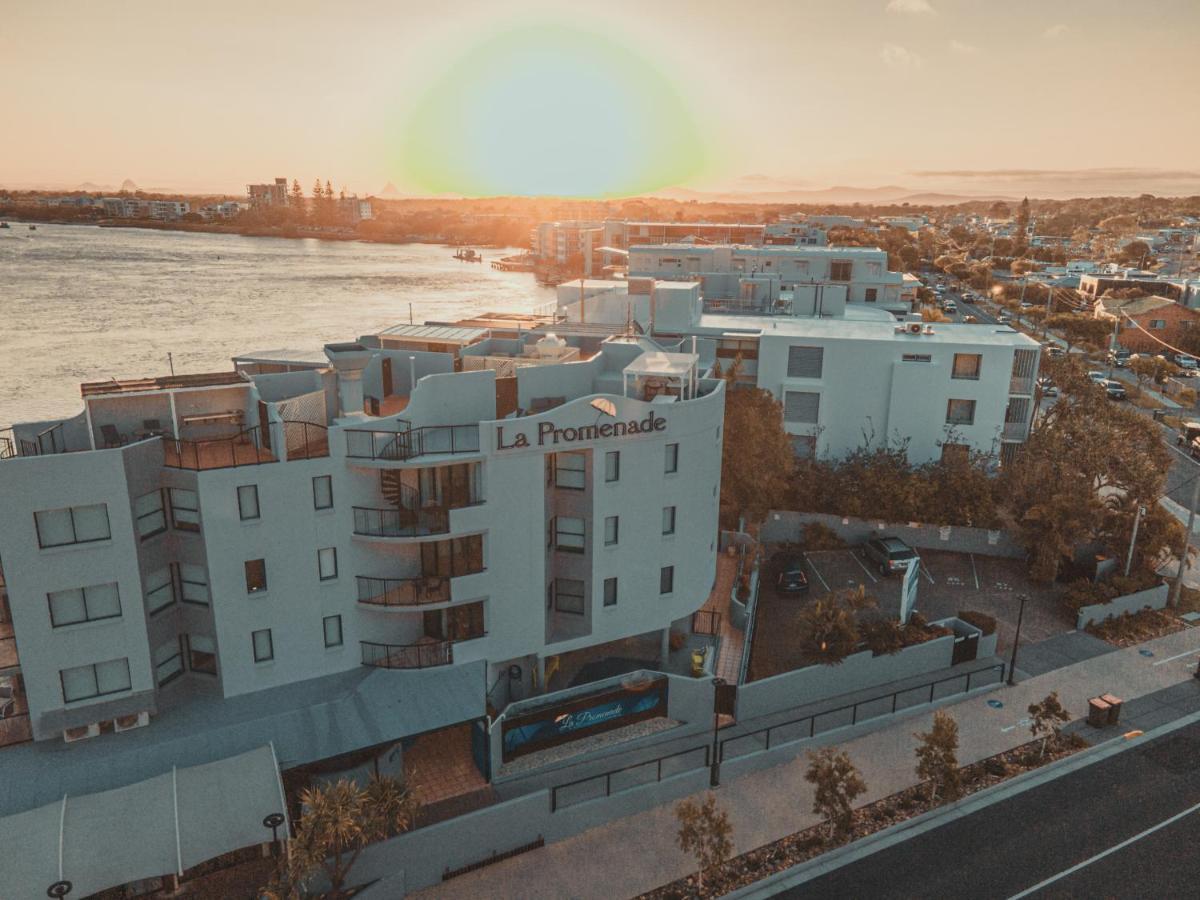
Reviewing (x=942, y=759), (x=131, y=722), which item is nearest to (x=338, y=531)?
(x=131, y=722)

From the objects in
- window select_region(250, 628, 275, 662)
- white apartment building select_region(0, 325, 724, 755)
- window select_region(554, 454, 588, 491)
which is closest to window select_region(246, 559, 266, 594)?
white apartment building select_region(0, 325, 724, 755)

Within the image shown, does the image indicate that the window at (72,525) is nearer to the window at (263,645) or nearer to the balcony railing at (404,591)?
the window at (263,645)

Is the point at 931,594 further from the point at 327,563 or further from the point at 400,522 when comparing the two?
the point at 327,563

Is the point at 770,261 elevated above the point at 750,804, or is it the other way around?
the point at 770,261

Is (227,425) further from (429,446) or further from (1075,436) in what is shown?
(1075,436)

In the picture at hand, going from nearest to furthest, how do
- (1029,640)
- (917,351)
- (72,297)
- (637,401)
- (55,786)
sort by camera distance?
(55,786)
(637,401)
(1029,640)
(917,351)
(72,297)

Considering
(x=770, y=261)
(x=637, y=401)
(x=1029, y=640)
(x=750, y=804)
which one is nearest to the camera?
(x=750, y=804)

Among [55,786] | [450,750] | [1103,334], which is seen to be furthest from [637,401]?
[1103,334]
